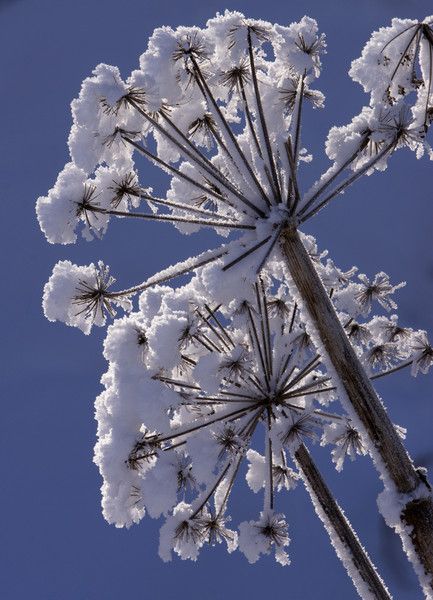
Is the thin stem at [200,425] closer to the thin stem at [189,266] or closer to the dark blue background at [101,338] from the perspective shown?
the thin stem at [189,266]

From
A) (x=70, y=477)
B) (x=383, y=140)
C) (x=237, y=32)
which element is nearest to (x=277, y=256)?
(x=383, y=140)

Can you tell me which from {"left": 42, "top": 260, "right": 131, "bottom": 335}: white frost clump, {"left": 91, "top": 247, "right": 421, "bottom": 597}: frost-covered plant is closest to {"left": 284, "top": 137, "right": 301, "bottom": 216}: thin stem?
{"left": 91, "top": 247, "right": 421, "bottom": 597}: frost-covered plant

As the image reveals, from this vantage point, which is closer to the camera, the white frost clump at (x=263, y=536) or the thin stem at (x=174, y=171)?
the thin stem at (x=174, y=171)

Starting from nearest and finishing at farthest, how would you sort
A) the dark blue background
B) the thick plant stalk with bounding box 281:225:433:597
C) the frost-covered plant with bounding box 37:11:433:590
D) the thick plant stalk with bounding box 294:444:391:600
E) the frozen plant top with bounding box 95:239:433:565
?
the thick plant stalk with bounding box 281:225:433:597 < the frost-covered plant with bounding box 37:11:433:590 < the frozen plant top with bounding box 95:239:433:565 < the thick plant stalk with bounding box 294:444:391:600 < the dark blue background

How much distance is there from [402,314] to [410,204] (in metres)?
2.78

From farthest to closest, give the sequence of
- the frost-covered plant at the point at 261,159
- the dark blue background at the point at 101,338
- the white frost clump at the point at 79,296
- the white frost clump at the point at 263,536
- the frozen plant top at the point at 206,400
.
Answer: the dark blue background at the point at 101,338 < the white frost clump at the point at 263,536 < the white frost clump at the point at 79,296 < the frozen plant top at the point at 206,400 < the frost-covered plant at the point at 261,159

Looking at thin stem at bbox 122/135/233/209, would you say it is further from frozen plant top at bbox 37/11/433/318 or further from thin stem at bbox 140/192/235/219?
thin stem at bbox 140/192/235/219

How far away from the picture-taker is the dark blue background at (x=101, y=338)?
60.8ft

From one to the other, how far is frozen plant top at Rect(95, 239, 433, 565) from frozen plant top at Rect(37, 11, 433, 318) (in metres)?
0.73

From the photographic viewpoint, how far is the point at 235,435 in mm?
6152

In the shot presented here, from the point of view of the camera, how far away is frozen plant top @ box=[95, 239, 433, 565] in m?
6.10

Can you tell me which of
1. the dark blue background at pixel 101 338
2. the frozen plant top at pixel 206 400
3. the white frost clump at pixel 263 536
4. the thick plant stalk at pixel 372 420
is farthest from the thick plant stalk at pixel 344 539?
the dark blue background at pixel 101 338

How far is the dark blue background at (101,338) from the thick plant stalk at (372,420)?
41.5 feet

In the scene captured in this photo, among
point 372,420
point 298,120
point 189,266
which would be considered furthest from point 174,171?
point 372,420
